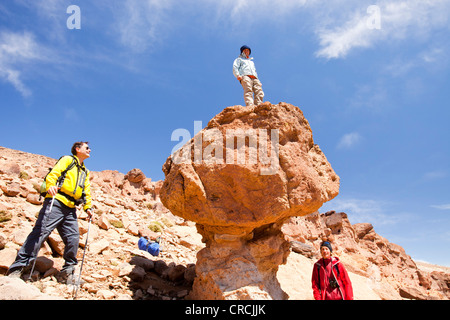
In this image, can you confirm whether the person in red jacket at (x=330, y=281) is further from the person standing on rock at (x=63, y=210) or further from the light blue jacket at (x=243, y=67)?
the light blue jacket at (x=243, y=67)

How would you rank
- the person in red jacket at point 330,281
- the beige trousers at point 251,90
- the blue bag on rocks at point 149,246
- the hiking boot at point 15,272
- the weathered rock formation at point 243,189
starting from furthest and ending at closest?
the blue bag on rocks at point 149,246
the beige trousers at point 251,90
the weathered rock formation at point 243,189
the person in red jacket at point 330,281
the hiking boot at point 15,272

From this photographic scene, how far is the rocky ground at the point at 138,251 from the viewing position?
A: 16.0 feet

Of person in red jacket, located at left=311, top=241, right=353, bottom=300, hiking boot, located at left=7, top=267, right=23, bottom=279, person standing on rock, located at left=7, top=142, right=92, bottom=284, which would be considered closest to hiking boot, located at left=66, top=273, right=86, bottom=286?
person standing on rock, located at left=7, top=142, right=92, bottom=284

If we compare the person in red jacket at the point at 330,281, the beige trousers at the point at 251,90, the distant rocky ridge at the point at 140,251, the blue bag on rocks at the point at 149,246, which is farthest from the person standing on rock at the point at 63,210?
the person in red jacket at the point at 330,281

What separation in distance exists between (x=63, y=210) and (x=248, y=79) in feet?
17.0

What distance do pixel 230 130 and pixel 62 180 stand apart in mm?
3188

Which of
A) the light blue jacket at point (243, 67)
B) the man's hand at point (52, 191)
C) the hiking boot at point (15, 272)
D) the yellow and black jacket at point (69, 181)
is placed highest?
the light blue jacket at point (243, 67)

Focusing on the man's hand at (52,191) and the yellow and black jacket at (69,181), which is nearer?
the man's hand at (52,191)

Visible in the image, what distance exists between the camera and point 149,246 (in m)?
7.77

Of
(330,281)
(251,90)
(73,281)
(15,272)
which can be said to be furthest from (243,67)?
(15,272)

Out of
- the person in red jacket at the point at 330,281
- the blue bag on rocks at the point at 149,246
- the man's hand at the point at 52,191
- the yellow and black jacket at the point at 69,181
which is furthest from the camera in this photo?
the blue bag on rocks at the point at 149,246

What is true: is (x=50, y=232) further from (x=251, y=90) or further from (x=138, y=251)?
(x=251, y=90)
